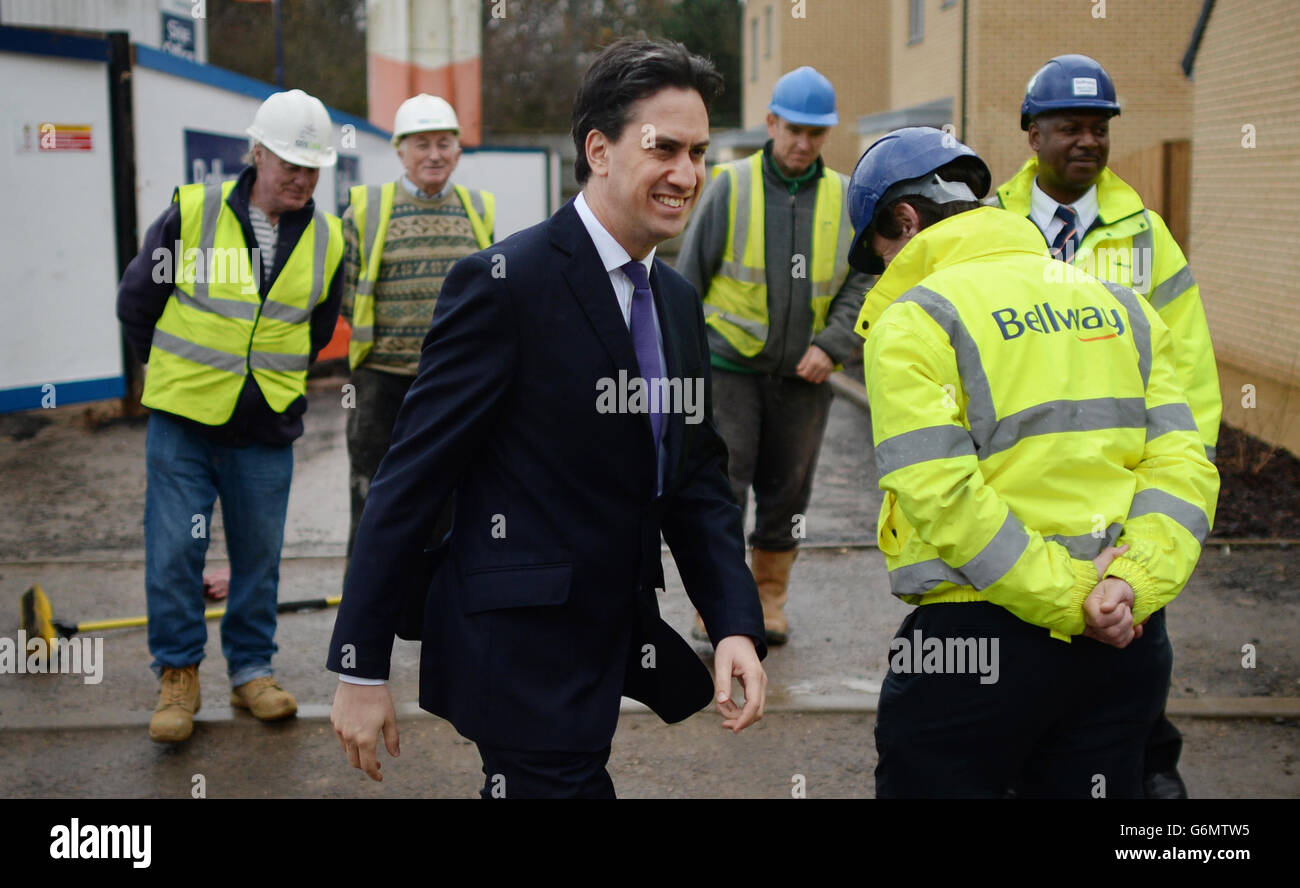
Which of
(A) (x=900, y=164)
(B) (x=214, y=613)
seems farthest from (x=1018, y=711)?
(B) (x=214, y=613)

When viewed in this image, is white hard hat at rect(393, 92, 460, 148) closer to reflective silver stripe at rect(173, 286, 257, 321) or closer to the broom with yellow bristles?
reflective silver stripe at rect(173, 286, 257, 321)

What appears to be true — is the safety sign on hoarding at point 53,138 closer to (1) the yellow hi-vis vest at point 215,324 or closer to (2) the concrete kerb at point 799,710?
(1) the yellow hi-vis vest at point 215,324

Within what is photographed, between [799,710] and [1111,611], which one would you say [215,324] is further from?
[1111,611]

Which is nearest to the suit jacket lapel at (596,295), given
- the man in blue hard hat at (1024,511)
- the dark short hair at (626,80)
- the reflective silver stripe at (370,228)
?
the dark short hair at (626,80)

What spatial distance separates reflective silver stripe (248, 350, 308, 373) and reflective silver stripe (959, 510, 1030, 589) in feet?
10.7

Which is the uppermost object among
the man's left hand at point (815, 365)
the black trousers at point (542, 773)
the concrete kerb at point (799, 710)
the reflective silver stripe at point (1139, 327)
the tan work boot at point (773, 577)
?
the reflective silver stripe at point (1139, 327)

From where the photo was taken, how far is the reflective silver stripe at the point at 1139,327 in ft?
9.25

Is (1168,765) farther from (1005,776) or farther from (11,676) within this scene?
(11,676)

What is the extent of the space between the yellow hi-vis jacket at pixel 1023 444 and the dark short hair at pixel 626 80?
62 cm

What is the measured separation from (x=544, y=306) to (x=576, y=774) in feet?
3.04

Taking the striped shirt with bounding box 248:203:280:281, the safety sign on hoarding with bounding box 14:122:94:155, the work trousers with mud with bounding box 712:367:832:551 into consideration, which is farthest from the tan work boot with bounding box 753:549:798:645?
the safety sign on hoarding with bounding box 14:122:94:155

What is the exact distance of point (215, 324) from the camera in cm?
503

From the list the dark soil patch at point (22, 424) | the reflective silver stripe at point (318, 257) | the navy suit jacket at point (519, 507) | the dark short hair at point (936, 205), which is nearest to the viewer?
the navy suit jacket at point (519, 507)

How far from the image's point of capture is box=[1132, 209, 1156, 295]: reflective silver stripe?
3957 millimetres
